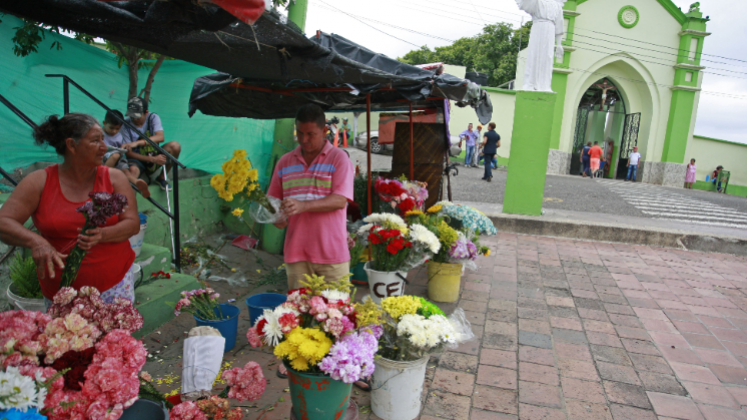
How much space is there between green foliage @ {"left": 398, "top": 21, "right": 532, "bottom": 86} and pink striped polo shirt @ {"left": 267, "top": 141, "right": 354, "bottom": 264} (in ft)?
88.8

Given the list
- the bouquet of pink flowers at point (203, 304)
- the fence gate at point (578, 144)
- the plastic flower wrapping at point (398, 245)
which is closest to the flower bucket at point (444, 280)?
the plastic flower wrapping at point (398, 245)

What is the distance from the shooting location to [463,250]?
13.6ft

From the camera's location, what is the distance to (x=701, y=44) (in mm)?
18766

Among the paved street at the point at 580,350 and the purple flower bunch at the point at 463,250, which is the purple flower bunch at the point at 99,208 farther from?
the purple flower bunch at the point at 463,250

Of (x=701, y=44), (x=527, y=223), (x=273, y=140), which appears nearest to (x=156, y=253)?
(x=273, y=140)

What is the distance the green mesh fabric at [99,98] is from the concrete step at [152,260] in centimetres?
141

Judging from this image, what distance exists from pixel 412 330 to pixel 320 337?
557mm

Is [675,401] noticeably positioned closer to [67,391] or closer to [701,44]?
[67,391]

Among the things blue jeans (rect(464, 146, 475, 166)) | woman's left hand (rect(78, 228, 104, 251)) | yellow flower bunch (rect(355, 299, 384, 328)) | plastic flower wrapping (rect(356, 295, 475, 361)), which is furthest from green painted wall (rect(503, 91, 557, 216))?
blue jeans (rect(464, 146, 475, 166))

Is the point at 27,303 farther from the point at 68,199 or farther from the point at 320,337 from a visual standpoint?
the point at 320,337

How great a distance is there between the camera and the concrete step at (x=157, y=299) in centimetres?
333

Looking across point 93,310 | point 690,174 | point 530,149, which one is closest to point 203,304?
point 93,310

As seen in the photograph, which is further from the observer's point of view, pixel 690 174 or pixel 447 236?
pixel 690 174

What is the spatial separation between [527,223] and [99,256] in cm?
677
